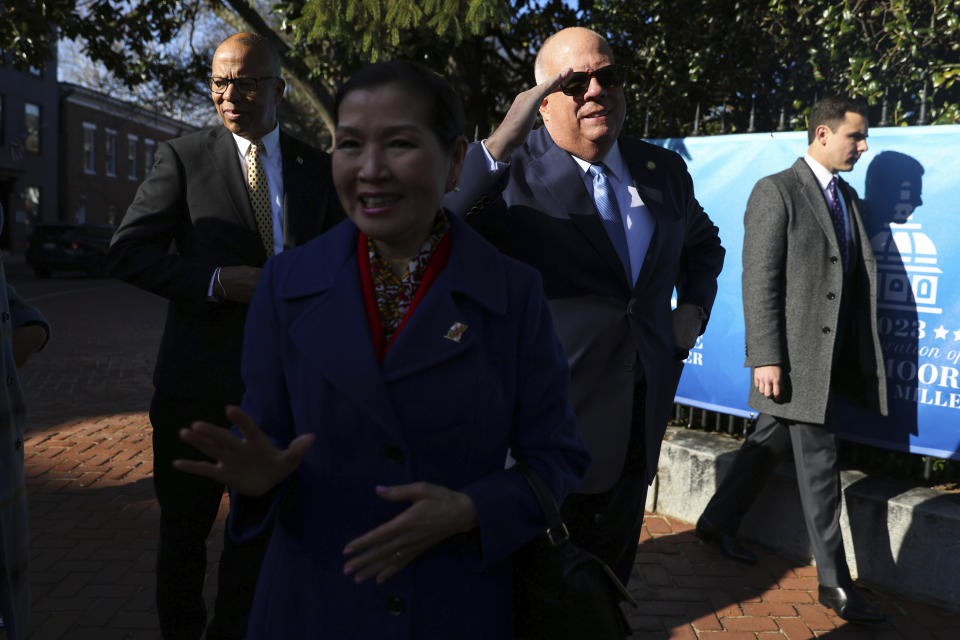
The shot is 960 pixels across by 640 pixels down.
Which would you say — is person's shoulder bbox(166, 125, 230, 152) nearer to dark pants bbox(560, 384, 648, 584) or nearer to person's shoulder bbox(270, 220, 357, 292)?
person's shoulder bbox(270, 220, 357, 292)

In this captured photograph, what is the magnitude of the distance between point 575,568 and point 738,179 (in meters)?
4.25

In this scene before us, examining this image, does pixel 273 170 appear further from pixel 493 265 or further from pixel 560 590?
A: pixel 560 590

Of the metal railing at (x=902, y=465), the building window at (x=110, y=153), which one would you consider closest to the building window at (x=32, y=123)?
the building window at (x=110, y=153)

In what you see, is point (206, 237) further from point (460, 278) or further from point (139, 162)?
point (139, 162)

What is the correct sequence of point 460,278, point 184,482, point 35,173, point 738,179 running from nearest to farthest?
→ 1. point 460,278
2. point 184,482
3. point 738,179
4. point 35,173

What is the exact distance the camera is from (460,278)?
5.35 feet

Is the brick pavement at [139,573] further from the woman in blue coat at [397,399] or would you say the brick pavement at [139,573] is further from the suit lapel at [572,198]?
the woman in blue coat at [397,399]

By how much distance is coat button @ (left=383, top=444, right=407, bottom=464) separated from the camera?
157 centimetres

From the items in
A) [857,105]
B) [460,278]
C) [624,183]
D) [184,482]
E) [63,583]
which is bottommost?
[63,583]

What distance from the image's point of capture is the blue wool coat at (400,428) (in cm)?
158

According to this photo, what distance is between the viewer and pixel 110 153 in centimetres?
4412

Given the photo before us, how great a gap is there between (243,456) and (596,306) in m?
1.68

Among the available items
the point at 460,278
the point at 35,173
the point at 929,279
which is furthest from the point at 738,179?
the point at 35,173

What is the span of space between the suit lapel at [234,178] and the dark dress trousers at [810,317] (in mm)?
2393
